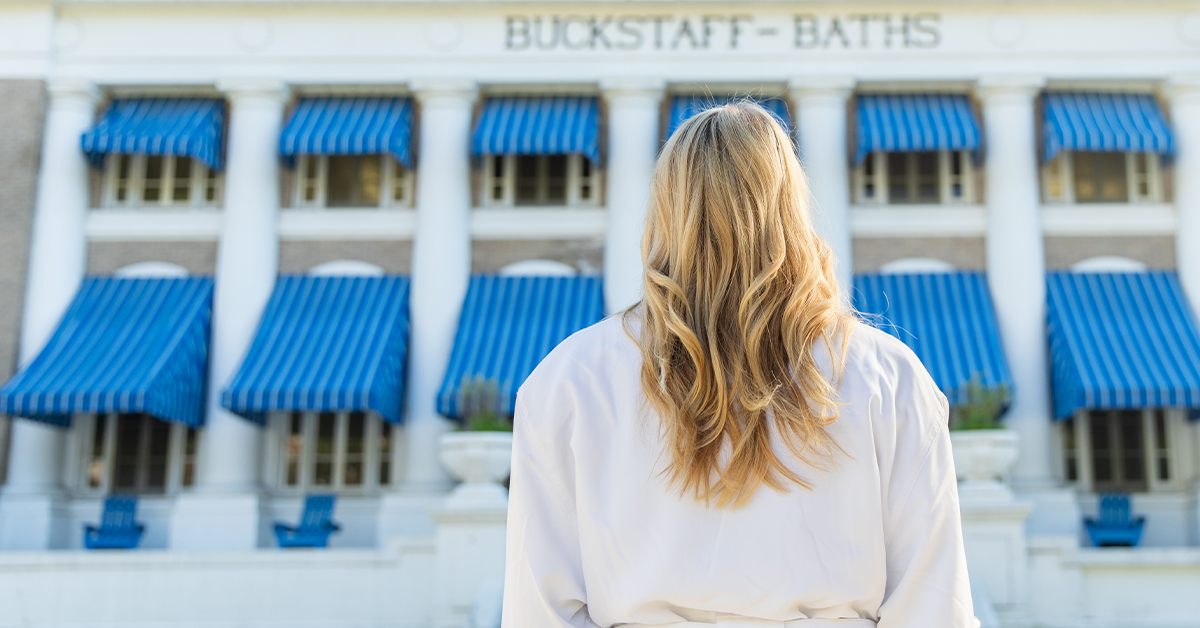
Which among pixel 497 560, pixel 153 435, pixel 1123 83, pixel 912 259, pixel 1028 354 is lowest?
pixel 497 560

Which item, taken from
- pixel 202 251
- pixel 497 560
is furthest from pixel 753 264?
pixel 202 251

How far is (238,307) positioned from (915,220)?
9.61 meters

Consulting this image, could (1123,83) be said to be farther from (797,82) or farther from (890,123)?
(797,82)

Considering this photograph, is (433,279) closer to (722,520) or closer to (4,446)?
(4,446)

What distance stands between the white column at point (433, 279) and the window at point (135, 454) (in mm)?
3185

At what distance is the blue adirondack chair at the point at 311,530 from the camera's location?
53.7 ft

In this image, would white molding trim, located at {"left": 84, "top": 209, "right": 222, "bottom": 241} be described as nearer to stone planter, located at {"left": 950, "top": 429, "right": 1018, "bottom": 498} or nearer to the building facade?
the building facade

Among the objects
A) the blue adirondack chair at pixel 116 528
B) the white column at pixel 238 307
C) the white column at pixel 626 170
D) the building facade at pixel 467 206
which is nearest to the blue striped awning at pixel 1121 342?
the building facade at pixel 467 206

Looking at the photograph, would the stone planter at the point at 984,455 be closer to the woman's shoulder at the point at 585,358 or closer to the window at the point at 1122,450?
the window at the point at 1122,450

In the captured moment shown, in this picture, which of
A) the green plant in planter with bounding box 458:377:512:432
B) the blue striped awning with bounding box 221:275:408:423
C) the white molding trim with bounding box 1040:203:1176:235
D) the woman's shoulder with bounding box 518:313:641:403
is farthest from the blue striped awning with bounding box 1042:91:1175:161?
the woman's shoulder with bounding box 518:313:641:403

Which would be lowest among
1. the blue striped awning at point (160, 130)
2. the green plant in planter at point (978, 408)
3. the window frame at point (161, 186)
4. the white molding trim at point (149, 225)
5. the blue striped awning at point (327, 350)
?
the green plant in planter at point (978, 408)

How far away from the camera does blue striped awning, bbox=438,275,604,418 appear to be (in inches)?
668

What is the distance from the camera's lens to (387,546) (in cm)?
1362

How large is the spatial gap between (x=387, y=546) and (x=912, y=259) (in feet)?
29.1
